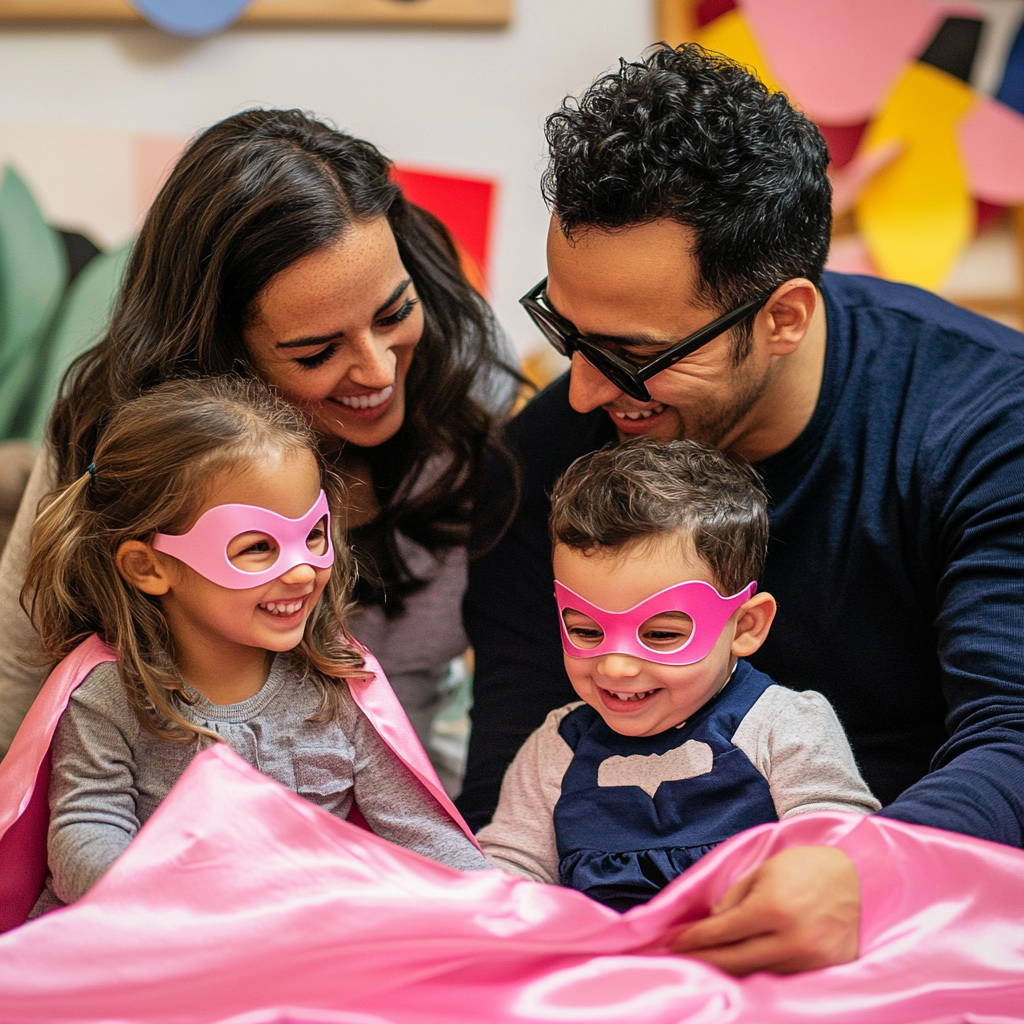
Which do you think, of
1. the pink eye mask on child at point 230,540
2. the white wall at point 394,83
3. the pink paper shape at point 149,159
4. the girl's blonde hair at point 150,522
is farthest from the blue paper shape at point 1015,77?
the pink eye mask on child at point 230,540

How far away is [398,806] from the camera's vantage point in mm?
1410

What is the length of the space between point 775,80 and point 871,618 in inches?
71.1

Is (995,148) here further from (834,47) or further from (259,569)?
(259,569)

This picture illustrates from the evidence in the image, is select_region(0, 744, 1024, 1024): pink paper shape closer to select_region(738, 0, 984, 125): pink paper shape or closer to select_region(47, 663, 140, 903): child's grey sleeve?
select_region(47, 663, 140, 903): child's grey sleeve

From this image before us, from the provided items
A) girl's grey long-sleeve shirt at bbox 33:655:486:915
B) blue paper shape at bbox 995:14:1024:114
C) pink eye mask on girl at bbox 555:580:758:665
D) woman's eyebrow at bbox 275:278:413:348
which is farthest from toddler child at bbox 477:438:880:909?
blue paper shape at bbox 995:14:1024:114

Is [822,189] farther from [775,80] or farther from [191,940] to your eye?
[775,80]

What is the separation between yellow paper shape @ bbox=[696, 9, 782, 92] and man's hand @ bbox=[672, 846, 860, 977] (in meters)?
2.24

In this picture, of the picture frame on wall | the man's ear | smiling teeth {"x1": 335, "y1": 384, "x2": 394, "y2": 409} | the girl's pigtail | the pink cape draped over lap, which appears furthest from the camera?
the picture frame on wall

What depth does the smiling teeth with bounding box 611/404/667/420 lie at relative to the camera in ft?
4.96

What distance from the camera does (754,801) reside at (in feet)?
4.38

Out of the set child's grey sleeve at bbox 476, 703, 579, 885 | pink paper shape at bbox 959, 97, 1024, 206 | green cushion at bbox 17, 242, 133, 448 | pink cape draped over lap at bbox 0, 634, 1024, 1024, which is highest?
pink paper shape at bbox 959, 97, 1024, 206

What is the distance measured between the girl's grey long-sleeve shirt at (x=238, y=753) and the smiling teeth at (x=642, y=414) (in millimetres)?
492

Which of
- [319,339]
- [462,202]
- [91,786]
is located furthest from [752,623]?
[462,202]

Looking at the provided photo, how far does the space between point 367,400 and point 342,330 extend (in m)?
0.12
